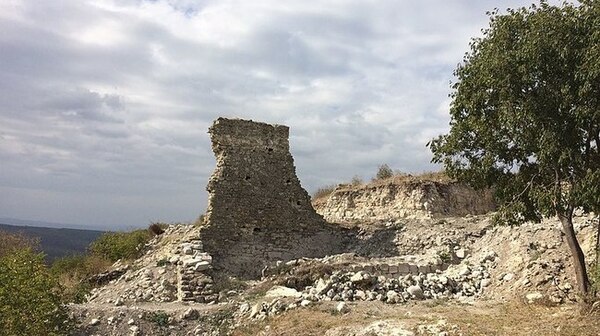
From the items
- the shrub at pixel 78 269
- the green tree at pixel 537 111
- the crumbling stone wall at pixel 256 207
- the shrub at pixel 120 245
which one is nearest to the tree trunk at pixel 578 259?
the green tree at pixel 537 111

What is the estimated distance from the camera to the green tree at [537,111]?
33.1 ft

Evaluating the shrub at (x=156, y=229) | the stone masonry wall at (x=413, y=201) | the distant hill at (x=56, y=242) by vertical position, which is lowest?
the distant hill at (x=56, y=242)

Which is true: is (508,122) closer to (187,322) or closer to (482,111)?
(482,111)

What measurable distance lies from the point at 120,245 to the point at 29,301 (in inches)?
408

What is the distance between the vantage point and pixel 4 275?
1167cm

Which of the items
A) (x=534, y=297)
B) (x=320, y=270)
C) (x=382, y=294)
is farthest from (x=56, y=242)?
(x=534, y=297)

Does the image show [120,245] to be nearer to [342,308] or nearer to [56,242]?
[342,308]

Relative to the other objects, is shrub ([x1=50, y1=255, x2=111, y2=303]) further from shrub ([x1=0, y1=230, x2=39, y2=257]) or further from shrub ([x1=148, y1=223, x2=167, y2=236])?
shrub ([x1=0, y1=230, x2=39, y2=257])

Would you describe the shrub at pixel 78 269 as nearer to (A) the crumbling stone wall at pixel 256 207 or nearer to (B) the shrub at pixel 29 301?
(B) the shrub at pixel 29 301

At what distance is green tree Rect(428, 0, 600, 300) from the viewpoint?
33.1ft

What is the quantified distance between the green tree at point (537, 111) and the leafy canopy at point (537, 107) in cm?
2

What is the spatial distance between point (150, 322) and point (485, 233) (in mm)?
11252

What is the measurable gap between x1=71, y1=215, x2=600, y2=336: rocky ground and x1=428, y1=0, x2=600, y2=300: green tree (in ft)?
5.58

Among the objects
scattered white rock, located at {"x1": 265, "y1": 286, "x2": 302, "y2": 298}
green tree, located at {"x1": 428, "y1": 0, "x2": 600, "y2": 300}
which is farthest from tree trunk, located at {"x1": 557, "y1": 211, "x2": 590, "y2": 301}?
scattered white rock, located at {"x1": 265, "y1": 286, "x2": 302, "y2": 298}
